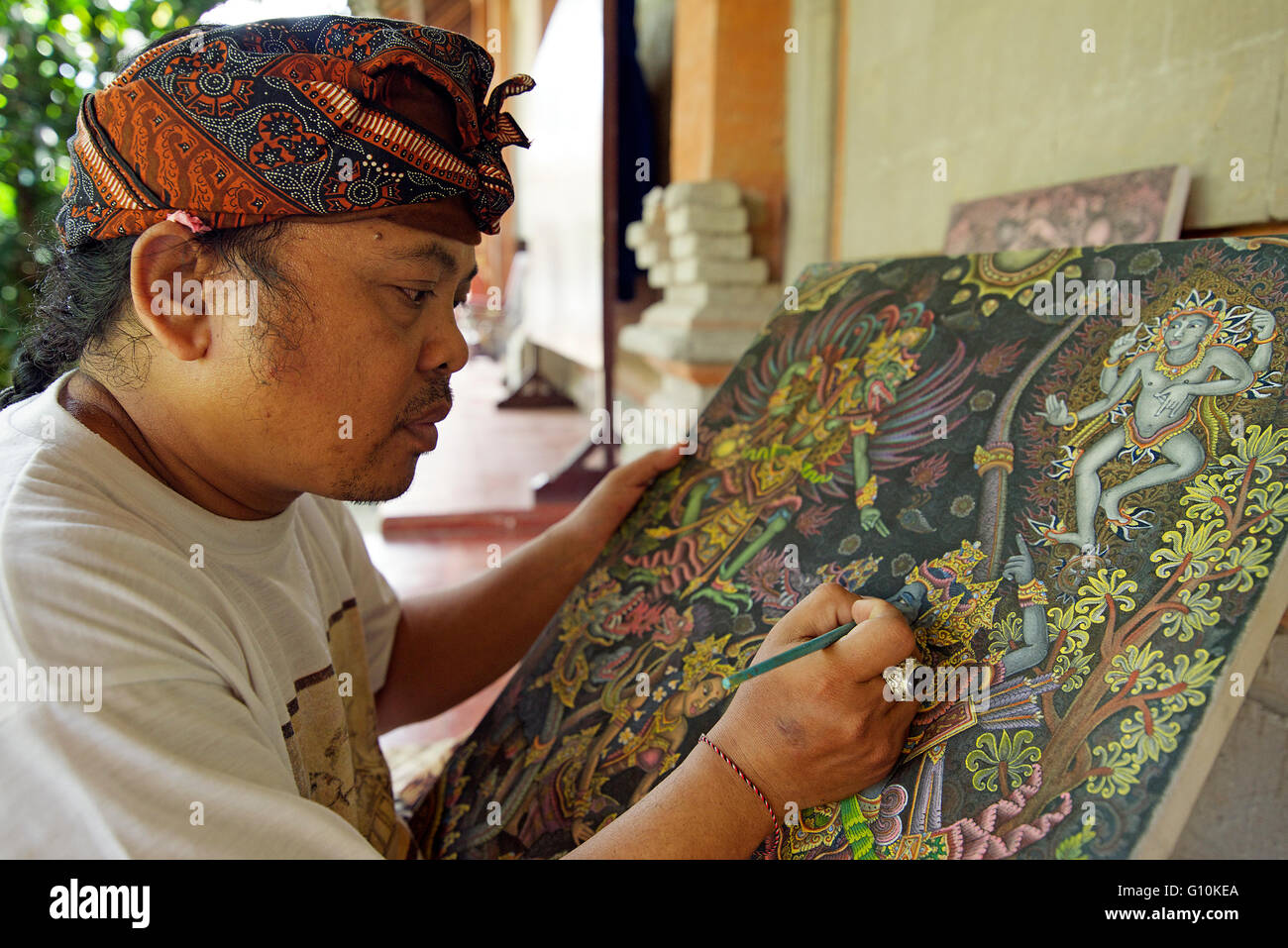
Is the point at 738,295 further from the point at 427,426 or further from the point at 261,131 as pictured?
the point at 261,131

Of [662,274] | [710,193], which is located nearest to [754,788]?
[710,193]

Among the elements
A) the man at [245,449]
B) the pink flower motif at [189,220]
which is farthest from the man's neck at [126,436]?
the pink flower motif at [189,220]

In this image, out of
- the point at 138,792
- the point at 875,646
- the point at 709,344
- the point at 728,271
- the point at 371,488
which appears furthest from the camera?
the point at 728,271

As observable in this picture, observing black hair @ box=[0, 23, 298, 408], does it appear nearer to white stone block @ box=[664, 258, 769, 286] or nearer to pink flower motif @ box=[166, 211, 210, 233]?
pink flower motif @ box=[166, 211, 210, 233]

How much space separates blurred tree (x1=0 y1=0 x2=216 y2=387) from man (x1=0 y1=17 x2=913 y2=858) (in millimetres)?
3557

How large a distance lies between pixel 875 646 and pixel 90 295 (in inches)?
36.3

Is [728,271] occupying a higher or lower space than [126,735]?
higher

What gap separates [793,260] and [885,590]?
2609mm

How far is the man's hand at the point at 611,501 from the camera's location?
55.8 inches

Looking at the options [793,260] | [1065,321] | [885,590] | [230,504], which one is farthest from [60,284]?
[793,260]

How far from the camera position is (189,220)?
0.91m

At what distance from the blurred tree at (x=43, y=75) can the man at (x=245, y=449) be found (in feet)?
11.7

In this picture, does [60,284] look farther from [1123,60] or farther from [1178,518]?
[1123,60]

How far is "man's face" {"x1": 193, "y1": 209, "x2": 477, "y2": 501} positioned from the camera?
3.04ft
